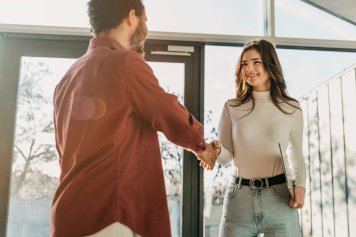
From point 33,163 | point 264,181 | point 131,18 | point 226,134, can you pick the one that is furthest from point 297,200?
point 33,163

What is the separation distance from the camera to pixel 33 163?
2.54 metres

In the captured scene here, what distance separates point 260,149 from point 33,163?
1.53 m

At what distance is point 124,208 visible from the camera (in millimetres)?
1071

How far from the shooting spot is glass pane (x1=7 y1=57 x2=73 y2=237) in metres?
2.51

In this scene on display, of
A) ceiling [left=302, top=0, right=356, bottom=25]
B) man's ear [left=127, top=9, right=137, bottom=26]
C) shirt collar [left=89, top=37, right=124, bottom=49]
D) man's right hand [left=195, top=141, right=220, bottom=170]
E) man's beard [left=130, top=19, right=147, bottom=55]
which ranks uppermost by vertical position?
ceiling [left=302, top=0, right=356, bottom=25]

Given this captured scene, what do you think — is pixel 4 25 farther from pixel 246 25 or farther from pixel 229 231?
pixel 229 231

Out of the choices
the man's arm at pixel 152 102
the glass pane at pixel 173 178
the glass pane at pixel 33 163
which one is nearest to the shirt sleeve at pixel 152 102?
the man's arm at pixel 152 102

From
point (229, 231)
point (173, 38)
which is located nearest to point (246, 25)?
point (173, 38)

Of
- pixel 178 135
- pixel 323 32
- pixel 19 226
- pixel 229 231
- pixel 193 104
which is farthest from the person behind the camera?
pixel 323 32

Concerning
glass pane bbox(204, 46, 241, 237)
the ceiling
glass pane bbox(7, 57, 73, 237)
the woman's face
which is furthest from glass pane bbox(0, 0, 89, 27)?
the ceiling

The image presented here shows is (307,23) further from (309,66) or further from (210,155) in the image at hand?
(210,155)

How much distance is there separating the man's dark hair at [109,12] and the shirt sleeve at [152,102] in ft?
0.58

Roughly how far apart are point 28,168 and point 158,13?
1.36 meters

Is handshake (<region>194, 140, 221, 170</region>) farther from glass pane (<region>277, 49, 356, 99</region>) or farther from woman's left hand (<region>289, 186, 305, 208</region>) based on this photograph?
glass pane (<region>277, 49, 356, 99</region>)
